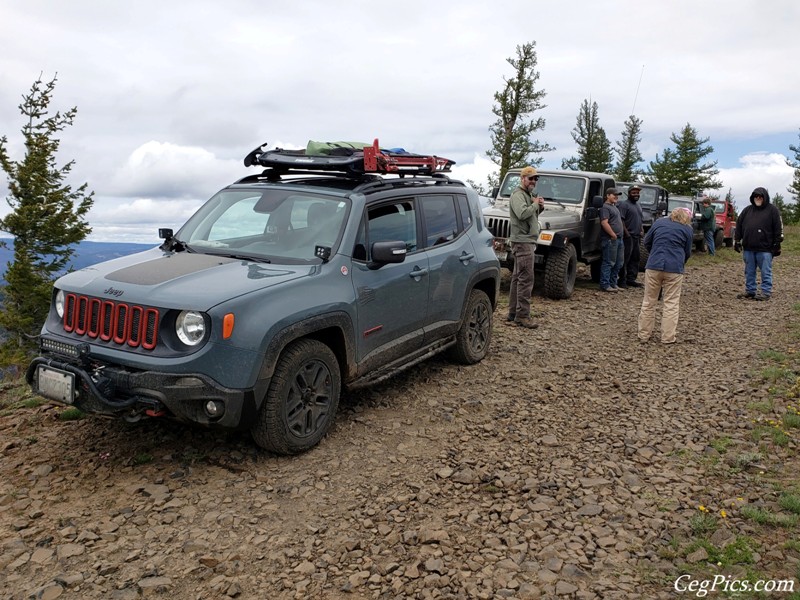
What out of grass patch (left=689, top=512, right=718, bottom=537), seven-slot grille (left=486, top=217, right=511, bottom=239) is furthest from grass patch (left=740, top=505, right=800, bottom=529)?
seven-slot grille (left=486, top=217, right=511, bottom=239)

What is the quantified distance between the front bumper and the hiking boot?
5586 millimetres

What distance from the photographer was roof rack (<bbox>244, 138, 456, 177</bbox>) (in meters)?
5.43

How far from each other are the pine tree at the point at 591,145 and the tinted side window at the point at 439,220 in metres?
37.3

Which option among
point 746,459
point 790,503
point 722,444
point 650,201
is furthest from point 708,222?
point 790,503

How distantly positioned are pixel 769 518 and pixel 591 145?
41388mm

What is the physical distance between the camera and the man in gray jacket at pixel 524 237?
28.8 ft

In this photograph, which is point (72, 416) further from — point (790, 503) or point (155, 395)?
point (790, 503)

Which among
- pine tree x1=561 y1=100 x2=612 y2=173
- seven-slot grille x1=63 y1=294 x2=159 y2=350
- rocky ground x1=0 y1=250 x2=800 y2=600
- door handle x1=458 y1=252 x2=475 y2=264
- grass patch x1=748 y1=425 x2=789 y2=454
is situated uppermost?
pine tree x1=561 y1=100 x2=612 y2=173

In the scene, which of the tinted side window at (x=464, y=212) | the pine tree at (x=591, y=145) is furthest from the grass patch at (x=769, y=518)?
the pine tree at (x=591, y=145)

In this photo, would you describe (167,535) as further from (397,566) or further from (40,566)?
(397,566)

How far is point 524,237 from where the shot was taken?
29.2 ft

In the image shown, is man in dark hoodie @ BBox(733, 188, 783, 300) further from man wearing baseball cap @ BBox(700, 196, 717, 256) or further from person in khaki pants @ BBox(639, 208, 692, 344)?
man wearing baseball cap @ BBox(700, 196, 717, 256)

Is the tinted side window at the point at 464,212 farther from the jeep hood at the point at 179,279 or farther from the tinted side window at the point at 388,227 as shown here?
the jeep hood at the point at 179,279

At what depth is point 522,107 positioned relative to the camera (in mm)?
29500
